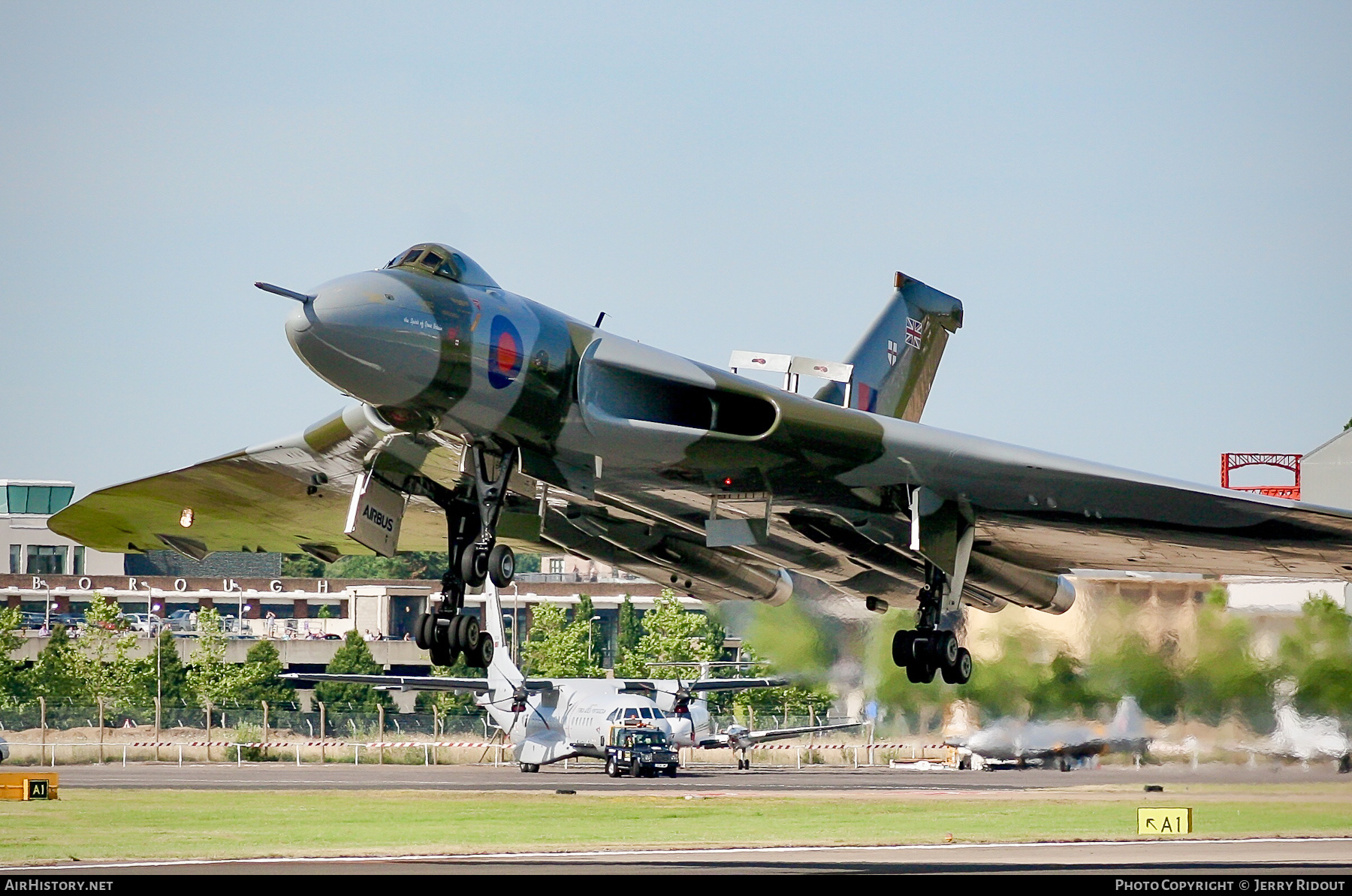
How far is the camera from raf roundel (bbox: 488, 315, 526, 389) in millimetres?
12922

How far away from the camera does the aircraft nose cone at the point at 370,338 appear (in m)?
11.8

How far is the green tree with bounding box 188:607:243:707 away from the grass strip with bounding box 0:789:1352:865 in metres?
23.0

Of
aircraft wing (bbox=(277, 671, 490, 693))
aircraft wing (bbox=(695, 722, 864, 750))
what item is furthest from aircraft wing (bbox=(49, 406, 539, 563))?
aircraft wing (bbox=(695, 722, 864, 750))

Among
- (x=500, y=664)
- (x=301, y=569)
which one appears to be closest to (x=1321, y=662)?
(x=500, y=664)

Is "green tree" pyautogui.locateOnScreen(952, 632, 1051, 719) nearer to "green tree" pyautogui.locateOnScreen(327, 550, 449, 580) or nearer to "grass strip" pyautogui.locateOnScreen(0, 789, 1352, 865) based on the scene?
"grass strip" pyautogui.locateOnScreen(0, 789, 1352, 865)

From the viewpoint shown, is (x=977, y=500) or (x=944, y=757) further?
(x=944, y=757)

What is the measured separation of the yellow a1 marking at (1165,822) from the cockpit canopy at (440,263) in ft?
54.6

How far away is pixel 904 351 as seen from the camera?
20.0 metres

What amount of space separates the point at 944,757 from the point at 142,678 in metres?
27.7

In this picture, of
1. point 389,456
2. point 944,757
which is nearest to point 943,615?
point 389,456

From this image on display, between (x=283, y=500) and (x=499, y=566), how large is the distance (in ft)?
19.5

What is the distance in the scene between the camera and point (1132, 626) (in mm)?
23422

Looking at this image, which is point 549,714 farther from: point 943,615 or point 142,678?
point 943,615

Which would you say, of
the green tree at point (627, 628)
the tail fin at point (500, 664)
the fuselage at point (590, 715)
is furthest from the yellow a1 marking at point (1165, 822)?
the green tree at point (627, 628)
